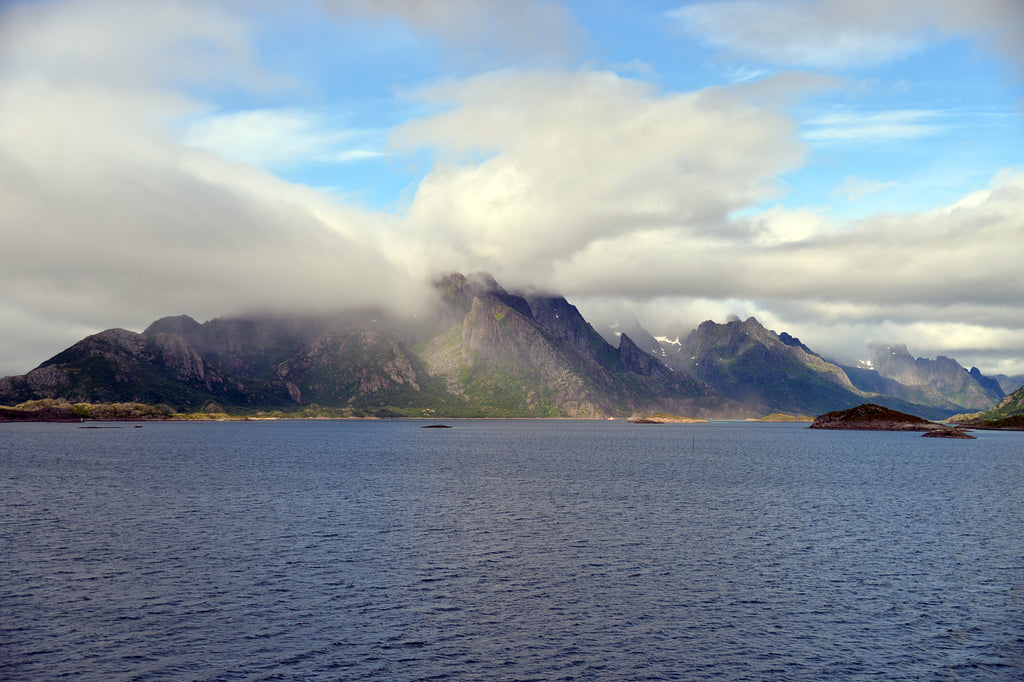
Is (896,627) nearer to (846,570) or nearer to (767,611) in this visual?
(767,611)

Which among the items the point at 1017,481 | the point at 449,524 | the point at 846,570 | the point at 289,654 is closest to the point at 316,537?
the point at 449,524

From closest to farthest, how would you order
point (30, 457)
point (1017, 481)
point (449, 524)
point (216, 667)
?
point (216, 667) < point (449, 524) < point (1017, 481) < point (30, 457)

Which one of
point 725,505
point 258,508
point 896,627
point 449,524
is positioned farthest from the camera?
point 725,505

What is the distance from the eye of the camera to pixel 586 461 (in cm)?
19938

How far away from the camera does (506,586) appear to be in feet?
191

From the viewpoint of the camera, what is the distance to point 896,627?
159 ft

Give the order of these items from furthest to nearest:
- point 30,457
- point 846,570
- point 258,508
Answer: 1. point 30,457
2. point 258,508
3. point 846,570

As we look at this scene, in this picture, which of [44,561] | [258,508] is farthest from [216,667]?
[258,508]

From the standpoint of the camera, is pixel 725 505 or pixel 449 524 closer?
pixel 449 524

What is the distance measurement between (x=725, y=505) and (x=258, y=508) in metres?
72.1

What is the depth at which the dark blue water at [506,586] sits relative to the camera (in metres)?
41.7

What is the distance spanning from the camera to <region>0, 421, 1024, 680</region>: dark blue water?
4172 centimetres

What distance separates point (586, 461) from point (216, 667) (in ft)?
541

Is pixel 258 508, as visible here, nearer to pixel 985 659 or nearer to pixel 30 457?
pixel 985 659
